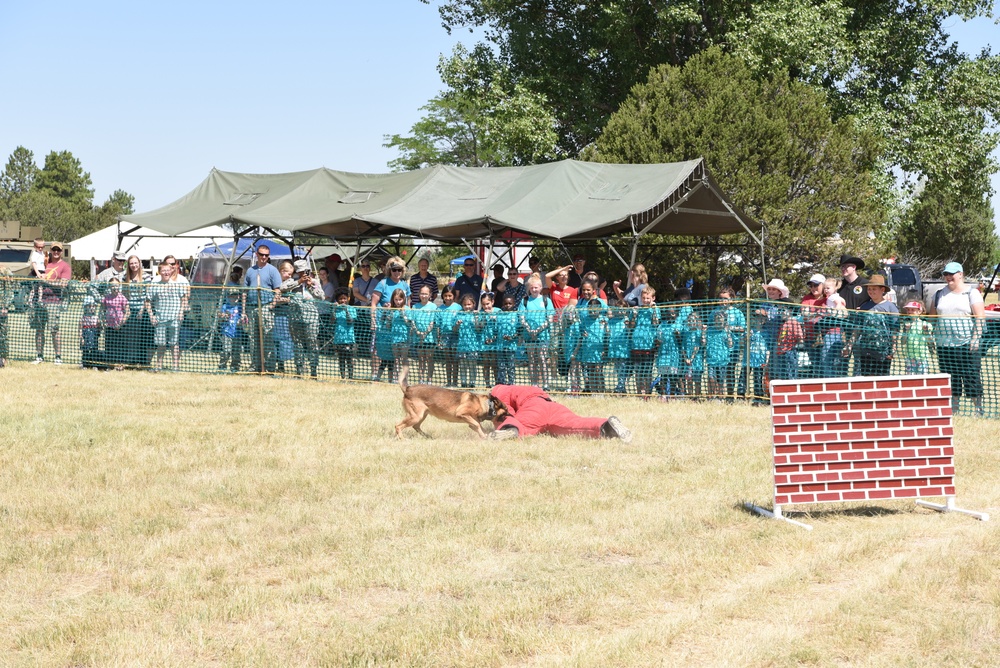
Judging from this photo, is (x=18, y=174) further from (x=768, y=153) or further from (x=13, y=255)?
(x=768, y=153)

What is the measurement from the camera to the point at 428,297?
1480 cm

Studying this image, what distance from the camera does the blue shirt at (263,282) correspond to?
15859mm

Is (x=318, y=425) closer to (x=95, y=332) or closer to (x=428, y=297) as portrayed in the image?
(x=428, y=297)

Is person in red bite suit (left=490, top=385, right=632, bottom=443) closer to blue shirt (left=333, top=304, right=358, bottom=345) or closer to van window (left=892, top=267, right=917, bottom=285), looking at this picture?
blue shirt (left=333, top=304, right=358, bottom=345)

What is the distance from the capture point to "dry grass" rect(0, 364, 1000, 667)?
15.6 ft

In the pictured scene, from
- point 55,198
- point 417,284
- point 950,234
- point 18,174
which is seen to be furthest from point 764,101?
point 18,174

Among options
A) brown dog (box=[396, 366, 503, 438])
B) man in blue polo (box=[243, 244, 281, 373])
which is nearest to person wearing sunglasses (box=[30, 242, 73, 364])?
man in blue polo (box=[243, 244, 281, 373])

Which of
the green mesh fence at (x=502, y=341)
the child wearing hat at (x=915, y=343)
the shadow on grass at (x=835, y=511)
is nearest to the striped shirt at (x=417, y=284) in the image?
the green mesh fence at (x=502, y=341)

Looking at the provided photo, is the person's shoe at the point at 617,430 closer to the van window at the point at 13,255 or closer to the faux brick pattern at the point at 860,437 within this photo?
the faux brick pattern at the point at 860,437

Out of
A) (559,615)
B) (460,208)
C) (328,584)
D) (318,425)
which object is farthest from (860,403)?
(460,208)

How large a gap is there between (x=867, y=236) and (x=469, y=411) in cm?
1952

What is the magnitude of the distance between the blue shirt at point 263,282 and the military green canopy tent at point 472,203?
255 centimetres

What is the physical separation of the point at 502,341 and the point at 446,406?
12.8 feet

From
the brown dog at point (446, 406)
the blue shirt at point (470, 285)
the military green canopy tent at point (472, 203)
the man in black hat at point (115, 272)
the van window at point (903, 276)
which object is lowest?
the brown dog at point (446, 406)
